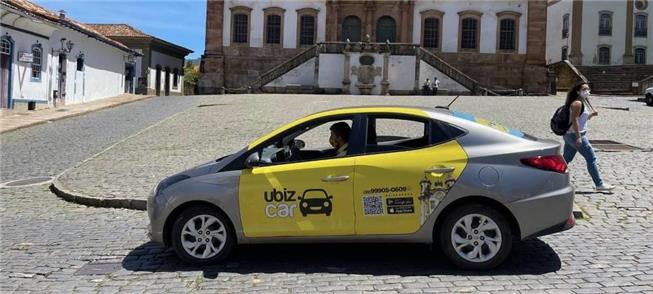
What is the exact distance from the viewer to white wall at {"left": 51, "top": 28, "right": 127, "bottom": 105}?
29.0 meters

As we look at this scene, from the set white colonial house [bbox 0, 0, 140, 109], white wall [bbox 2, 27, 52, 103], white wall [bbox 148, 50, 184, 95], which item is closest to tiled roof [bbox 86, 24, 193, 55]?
white wall [bbox 148, 50, 184, 95]

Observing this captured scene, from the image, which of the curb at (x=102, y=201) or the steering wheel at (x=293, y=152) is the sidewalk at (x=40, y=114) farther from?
the steering wheel at (x=293, y=152)

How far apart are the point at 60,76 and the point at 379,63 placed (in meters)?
20.3

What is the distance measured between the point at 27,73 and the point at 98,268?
21.5 m

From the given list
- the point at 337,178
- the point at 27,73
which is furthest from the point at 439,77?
the point at 337,178

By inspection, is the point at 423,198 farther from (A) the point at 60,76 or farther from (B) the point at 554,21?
(B) the point at 554,21

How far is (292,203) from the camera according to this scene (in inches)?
223

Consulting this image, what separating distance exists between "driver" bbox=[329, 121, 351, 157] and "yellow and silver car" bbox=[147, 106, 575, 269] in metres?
0.11

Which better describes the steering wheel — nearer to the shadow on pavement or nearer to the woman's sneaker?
the shadow on pavement

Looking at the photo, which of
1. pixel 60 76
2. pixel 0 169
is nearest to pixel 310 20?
pixel 60 76

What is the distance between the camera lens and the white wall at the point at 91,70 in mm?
28969

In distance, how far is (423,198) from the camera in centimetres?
553

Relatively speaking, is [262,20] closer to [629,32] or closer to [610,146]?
[629,32]

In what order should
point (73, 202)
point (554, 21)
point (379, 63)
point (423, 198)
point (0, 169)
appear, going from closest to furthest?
point (423, 198)
point (73, 202)
point (0, 169)
point (379, 63)
point (554, 21)
